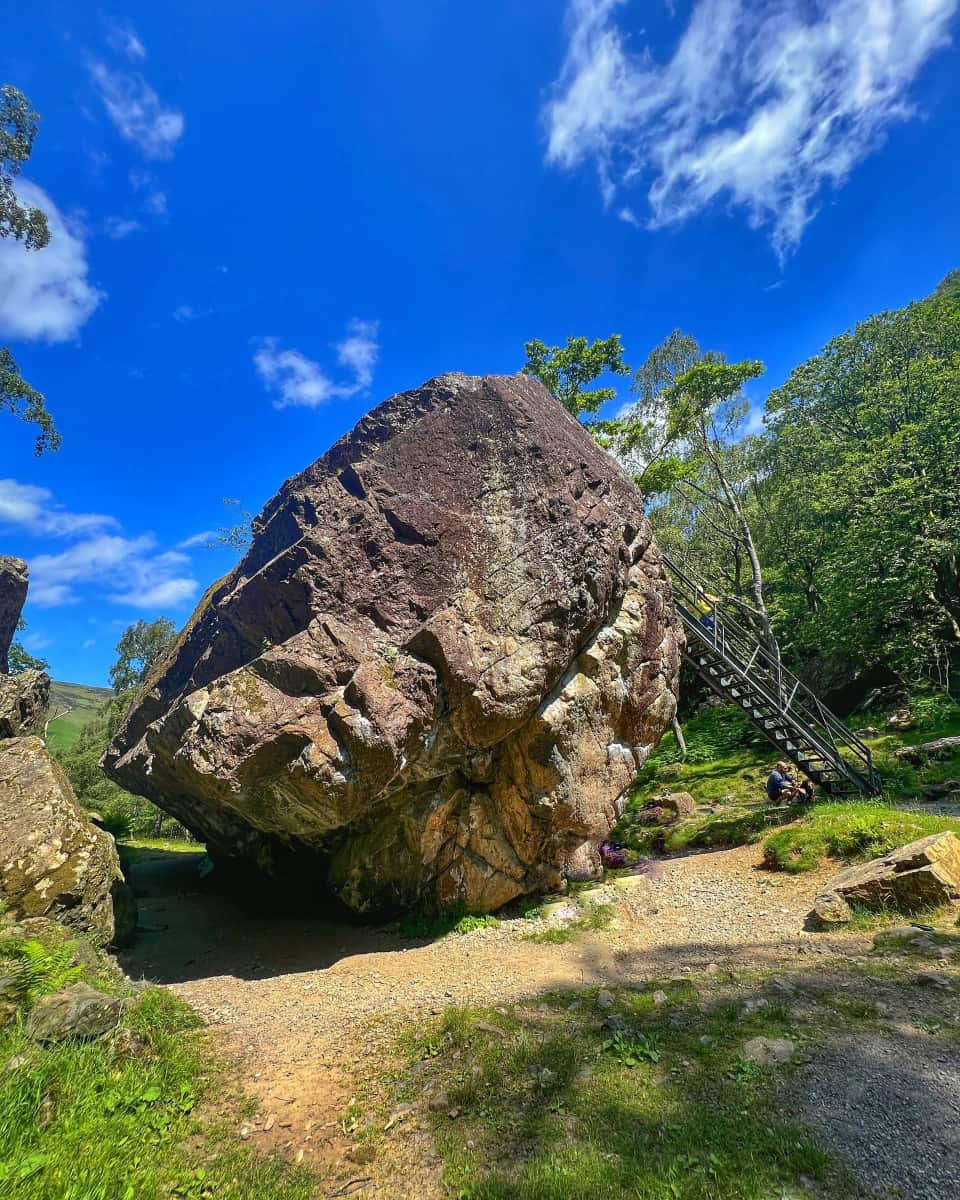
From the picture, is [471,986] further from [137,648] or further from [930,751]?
[137,648]

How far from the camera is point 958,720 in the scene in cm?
1669

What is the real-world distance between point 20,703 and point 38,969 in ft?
46.8

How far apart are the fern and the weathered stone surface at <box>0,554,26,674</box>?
25.3 meters

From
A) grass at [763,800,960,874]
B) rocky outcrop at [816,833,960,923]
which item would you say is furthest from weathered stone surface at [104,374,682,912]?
rocky outcrop at [816,833,960,923]

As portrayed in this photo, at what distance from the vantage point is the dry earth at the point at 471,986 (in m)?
4.32

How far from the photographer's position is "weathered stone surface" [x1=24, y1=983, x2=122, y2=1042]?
17.8 feet

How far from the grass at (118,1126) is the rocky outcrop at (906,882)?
337 inches

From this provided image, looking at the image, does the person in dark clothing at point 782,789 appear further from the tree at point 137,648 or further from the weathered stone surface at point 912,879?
the tree at point 137,648

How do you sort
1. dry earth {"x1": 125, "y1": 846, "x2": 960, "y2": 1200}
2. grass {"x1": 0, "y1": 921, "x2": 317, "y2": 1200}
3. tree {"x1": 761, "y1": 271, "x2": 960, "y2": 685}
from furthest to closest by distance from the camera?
tree {"x1": 761, "y1": 271, "x2": 960, "y2": 685}
dry earth {"x1": 125, "y1": 846, "x2": 960, "y2": 1200}
grass {"x1": 0, "y1": 921, "x2": 317, "y2": 1200}

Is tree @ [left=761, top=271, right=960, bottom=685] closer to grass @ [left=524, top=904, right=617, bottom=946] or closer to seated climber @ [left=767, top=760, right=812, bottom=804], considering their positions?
seated climber @ [left=767, top=760, right=812, bottom=804]

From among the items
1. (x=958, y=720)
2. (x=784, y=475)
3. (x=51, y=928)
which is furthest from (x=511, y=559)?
(x=784, y=475)

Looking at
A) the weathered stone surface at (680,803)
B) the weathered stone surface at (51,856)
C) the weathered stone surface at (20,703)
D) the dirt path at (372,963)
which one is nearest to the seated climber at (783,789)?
the weathered stone surface at (680,803)

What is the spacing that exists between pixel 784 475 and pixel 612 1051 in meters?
35.4

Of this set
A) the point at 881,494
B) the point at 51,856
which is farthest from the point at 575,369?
A: the point at 51,856
